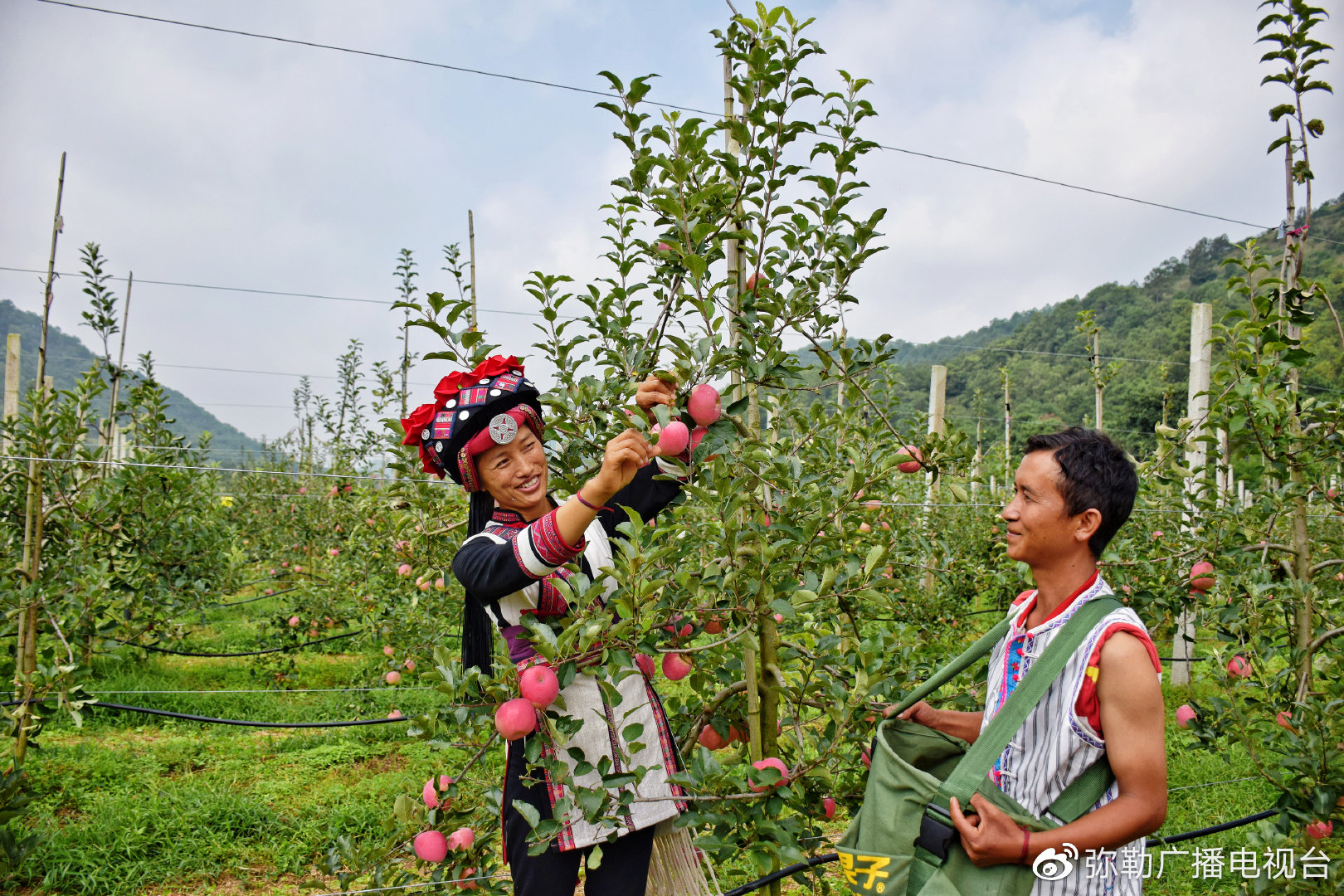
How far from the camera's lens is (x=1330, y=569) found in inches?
108

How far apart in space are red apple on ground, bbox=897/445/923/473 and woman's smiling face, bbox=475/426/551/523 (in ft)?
2.34

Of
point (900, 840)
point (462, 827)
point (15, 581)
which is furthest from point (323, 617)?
point (900, 840)

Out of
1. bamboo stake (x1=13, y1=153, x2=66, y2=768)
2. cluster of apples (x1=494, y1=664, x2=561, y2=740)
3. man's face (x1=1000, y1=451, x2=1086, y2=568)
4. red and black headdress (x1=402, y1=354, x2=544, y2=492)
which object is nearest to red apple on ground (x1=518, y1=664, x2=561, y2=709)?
cluster of apples (x1=494, y1=664, x2=561, y2=740)

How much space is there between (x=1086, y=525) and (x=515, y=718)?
0.91m

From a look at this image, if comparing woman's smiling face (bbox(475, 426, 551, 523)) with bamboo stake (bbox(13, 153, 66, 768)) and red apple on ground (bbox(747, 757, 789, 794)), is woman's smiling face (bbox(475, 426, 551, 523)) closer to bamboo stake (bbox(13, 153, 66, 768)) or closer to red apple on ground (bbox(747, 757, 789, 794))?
red apple on ground (bbox(747, 757, 789, 794))

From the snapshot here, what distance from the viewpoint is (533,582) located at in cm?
139

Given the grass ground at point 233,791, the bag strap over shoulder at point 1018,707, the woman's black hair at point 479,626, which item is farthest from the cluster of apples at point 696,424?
the grass ground at point 233,791

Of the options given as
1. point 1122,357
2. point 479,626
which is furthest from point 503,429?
point 1122,357

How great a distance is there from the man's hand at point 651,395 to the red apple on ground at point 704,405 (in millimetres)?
40

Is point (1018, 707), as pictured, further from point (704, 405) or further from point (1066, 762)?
point (704, 405)

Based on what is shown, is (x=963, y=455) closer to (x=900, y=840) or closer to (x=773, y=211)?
(x=773, y=211)

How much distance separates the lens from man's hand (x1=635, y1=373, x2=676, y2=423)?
138cm

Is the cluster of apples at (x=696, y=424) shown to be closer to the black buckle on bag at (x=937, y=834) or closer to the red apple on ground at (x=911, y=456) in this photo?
the red apple on ground at (x=911, y=456)

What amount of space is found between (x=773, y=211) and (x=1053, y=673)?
108 centimetres
